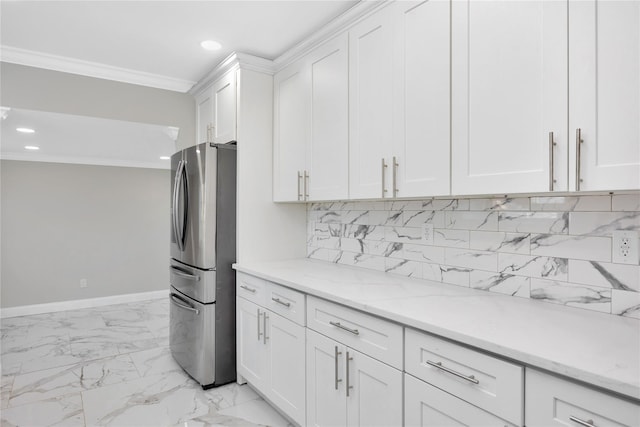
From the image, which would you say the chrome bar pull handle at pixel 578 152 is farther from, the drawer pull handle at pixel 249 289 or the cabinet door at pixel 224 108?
the cabinet door at pixel 224 108

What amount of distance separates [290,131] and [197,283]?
1.29m

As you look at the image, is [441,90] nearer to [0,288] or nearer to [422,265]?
[422,265]

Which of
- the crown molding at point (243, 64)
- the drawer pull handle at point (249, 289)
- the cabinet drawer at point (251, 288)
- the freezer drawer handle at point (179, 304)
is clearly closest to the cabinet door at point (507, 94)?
the cabinet drawer at point (251, 288)

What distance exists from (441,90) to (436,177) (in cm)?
39

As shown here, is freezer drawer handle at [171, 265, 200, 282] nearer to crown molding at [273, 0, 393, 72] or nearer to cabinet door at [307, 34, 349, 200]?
cabinet door at [307, 34, 349, 200]

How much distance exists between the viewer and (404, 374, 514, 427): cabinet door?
117cm

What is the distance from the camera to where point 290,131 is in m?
2.76

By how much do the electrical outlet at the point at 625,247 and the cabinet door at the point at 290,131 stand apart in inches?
69.2

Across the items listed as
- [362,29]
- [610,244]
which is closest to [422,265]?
[610,244]

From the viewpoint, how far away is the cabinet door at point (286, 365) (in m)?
2.01

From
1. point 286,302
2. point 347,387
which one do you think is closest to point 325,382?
point 347,387

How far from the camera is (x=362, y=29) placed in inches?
83.9

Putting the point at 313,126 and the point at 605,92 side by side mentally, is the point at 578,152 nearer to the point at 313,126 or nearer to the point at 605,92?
the point at 605,92

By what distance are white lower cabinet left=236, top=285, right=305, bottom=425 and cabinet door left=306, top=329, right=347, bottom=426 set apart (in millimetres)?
74
